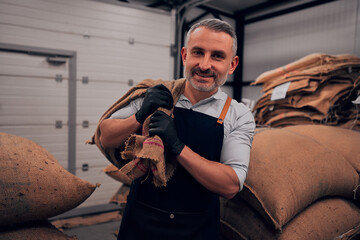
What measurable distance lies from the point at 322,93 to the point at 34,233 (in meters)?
2.60

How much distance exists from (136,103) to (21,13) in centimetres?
310

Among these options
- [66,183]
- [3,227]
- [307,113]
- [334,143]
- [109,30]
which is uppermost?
[109,30]

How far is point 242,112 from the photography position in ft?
4.45

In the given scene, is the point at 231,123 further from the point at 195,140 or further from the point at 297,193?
the point at 297,193

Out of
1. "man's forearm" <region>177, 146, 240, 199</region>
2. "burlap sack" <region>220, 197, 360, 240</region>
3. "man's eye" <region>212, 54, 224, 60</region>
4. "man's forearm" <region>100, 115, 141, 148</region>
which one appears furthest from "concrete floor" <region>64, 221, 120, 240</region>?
"man's eye" <region>212, 54, 224, 60</region>

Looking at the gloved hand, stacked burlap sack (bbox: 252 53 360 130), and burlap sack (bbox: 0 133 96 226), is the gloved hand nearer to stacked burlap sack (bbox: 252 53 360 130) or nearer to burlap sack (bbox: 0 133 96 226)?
burlap sack (bbox: 0 133 96 226)

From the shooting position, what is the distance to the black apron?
1.25 m

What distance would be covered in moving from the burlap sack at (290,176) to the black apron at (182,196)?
0.46m

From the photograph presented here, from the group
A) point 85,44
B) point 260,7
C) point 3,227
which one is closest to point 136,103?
point 3,227

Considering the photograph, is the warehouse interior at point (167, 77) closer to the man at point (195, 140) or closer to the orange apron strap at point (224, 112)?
the man at point (195, 140)

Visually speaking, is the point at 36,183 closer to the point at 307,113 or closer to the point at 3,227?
the point at 3,227

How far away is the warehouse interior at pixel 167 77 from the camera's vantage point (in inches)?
62.1

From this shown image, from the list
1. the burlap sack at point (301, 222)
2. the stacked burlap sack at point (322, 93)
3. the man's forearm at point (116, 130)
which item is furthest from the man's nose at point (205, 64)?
the stacked burlap sack at point (322, 93)

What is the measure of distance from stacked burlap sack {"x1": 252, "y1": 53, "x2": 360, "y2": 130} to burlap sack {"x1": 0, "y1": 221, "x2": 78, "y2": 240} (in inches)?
87.5
